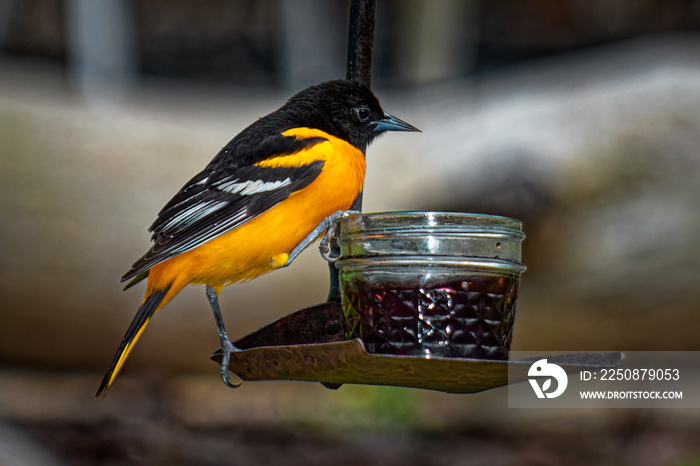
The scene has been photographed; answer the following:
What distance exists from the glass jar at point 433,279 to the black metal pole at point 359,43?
17.6 inches

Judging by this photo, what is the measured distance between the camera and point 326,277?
6.70m

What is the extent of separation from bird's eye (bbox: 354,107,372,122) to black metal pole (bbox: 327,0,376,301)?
157 mm

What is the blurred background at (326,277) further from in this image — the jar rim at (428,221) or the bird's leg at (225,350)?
the jar rim at (428,221)

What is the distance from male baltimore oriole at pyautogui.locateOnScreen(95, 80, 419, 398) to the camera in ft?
9.18

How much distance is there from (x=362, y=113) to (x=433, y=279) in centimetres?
91

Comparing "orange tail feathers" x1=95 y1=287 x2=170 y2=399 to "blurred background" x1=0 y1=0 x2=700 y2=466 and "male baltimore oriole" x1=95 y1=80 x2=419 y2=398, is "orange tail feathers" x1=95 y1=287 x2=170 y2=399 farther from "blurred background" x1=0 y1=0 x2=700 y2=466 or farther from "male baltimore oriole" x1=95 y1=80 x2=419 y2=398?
"blurred background" x1=0 y1=0 x2=700 y2=466

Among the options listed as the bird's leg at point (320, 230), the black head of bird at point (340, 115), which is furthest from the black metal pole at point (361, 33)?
the bird's leg at point (320, 230)

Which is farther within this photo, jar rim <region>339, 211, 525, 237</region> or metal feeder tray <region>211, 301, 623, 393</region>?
jar rim <region>339, 211, 525, 237</region>

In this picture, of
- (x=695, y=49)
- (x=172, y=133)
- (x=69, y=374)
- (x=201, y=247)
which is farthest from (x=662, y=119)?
(x=69, y=374)

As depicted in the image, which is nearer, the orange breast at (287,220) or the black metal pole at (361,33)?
the black metal pole at (361,33)

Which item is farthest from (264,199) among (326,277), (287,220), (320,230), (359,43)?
(326,277)

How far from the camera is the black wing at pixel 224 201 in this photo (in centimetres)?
278

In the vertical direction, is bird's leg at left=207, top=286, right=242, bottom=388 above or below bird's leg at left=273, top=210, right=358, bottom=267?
below

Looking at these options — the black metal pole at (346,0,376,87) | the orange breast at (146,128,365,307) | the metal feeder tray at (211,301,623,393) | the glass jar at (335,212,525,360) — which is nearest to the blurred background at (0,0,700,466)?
the orange breast at (146,128,365,307)
